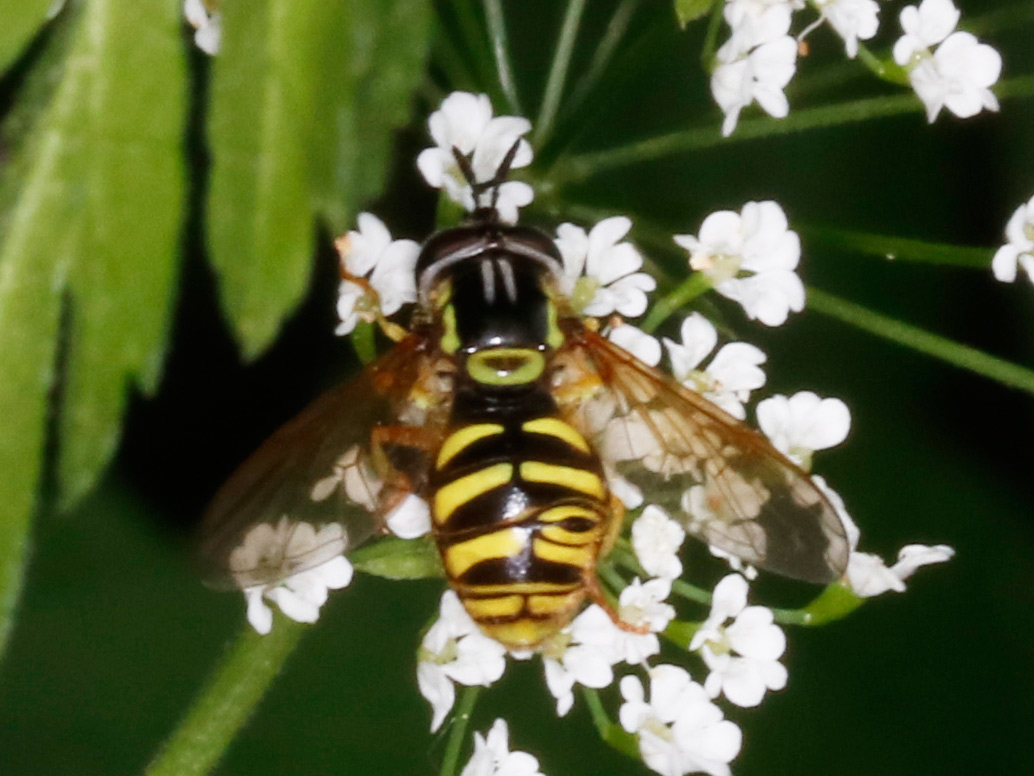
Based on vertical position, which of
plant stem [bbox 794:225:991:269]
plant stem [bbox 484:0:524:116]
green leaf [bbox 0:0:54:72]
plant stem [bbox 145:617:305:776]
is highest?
green leaf [bbox 0:0:54:72]

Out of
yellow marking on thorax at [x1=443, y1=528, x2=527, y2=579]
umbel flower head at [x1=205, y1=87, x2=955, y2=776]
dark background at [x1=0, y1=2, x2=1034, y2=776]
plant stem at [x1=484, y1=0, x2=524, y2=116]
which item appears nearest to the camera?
yellow marking on thorax at [x1=443, y1=528, x2=527, y2=579]

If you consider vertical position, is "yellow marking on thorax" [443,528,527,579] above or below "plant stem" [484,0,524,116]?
below

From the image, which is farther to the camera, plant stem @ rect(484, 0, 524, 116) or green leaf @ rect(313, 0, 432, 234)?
plant stem @ rect(484, 0, 524, 116)

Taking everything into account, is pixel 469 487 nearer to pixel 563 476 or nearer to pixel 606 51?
pixel 563 476

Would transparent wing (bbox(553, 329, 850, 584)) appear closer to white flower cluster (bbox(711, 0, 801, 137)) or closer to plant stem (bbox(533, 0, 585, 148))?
white flower cluster (bbox(711, 0, 801, 137))

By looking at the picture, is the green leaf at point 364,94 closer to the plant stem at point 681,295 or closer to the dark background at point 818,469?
the plant stem at point 681,295

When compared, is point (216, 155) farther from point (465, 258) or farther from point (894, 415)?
point (894, 415)

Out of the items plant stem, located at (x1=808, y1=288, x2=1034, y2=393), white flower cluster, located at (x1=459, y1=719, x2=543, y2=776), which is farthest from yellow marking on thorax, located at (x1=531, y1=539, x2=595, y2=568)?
plant stem, located at (x1=808, y1=288, x2=1034, y2=393)
